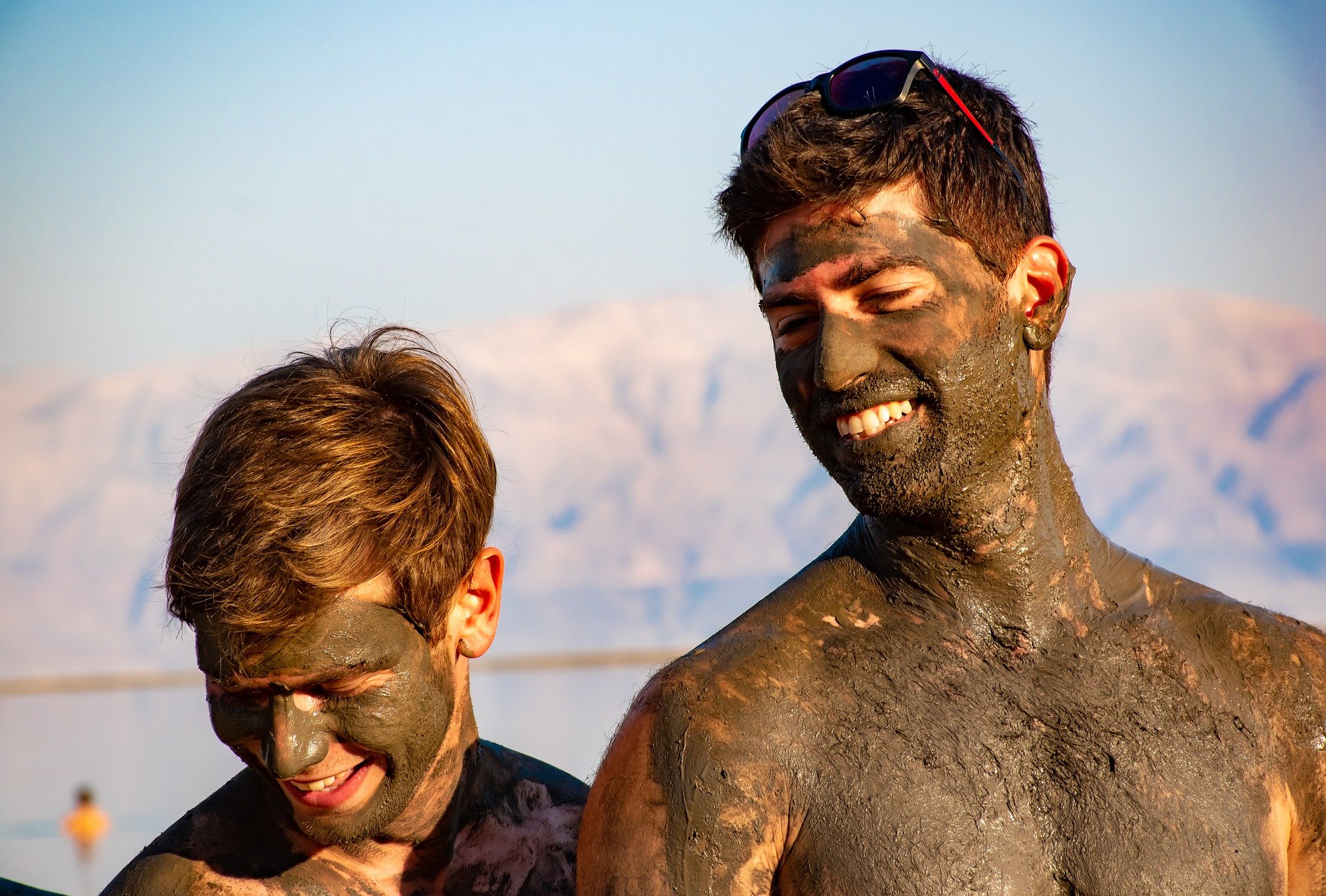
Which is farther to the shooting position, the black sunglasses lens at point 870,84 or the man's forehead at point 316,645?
the black sunglasses lens at point 870,84

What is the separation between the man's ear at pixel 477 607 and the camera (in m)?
3.52

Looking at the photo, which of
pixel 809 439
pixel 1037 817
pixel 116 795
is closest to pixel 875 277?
pixel 809 439

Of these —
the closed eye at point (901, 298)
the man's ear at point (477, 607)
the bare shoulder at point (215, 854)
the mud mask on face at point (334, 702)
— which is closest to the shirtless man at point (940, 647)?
the closed eye at point (901, 298)

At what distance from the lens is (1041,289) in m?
3.38

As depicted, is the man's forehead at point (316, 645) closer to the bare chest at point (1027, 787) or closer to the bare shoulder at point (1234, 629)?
the bare chest at point (1027, 787)

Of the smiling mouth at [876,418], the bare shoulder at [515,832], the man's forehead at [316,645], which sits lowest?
the bare shoulder at [515,832]

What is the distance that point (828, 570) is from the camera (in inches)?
131

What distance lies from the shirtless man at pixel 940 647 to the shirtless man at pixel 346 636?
567 mm

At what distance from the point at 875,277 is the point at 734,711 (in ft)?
3.06

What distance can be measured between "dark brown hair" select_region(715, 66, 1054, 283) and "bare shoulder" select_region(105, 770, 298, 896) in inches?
66.5

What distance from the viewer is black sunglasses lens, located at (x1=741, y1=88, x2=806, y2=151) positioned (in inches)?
133

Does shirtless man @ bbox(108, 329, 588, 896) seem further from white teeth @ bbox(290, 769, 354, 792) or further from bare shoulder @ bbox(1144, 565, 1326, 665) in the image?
bare shoulder @ bbox(1144, 565, 1326, 665)

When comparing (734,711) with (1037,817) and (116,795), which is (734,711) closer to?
(1037,817)

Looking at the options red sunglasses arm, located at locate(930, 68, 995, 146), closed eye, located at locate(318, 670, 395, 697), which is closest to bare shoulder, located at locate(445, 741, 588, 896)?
closed eye, located at locate(318, 670, 395, 697)
